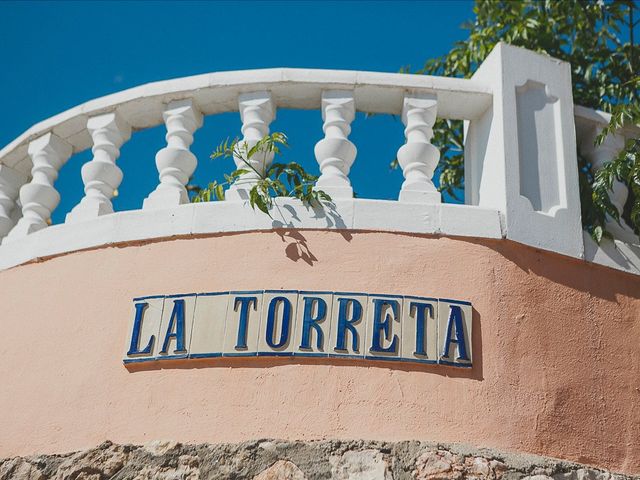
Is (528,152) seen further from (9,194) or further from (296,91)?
(9,194)

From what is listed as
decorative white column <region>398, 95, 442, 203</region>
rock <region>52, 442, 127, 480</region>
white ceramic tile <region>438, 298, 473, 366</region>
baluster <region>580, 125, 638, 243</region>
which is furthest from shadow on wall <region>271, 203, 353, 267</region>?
baluster <region>580, 125, 638, 243</region>

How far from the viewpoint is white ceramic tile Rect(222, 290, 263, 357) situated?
4.13 m

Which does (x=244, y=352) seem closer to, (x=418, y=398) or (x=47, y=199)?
(x=418, y=398)

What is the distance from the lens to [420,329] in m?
4.15

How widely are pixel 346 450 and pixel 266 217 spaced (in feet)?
3.74

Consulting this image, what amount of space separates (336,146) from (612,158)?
1.49 metres

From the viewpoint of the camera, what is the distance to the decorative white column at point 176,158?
4.68m

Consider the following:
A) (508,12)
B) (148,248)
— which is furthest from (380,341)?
(508,12)

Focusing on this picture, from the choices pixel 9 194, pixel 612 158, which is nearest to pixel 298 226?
pixel 612 158

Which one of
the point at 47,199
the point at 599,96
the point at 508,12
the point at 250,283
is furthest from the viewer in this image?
the point at 508,12

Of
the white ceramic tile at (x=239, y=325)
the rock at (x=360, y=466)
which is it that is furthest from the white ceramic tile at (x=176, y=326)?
the rock at (x=360, y=466)

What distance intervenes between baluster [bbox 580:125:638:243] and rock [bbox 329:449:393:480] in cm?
177

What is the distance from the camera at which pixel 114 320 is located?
14.4 ft

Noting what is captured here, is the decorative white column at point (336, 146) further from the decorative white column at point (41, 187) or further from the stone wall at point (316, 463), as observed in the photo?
the decorative white column at point (41, 187)
